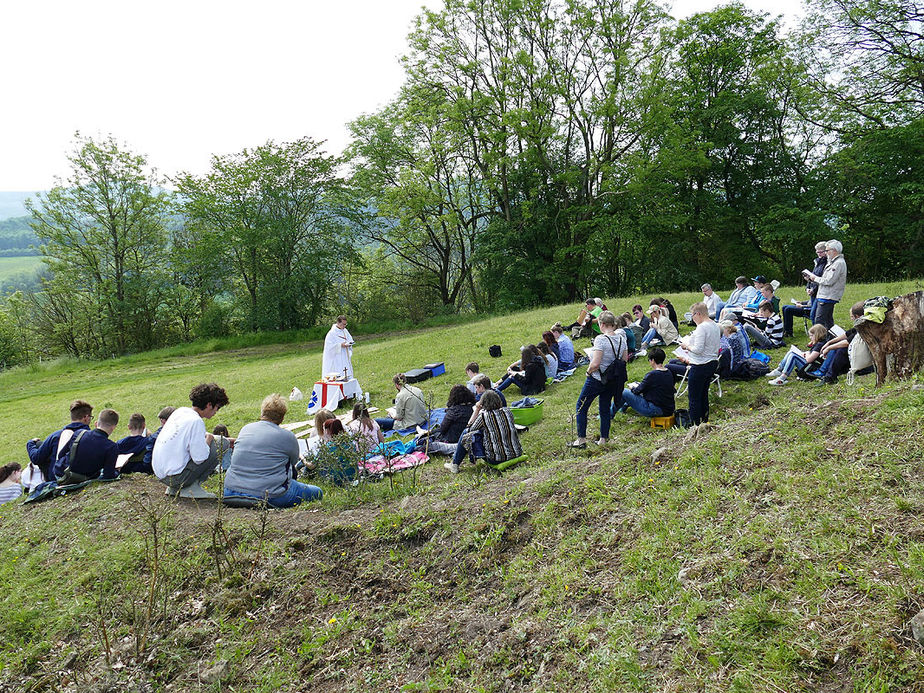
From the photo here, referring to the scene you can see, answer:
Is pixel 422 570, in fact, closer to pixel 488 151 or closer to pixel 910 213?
pixel 488 151

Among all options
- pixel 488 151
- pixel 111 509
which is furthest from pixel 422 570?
pixel 488 151

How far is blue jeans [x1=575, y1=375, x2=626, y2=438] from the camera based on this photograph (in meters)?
6.80

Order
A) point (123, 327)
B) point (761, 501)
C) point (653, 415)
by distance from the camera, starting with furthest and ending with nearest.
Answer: point (123, 327), point (653, 415), point (761, 501)

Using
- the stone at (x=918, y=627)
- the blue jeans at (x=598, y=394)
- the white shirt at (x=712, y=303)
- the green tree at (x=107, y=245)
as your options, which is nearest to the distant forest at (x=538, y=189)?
the green tree at (x=107, y=245)

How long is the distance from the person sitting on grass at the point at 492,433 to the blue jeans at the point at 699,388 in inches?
95.3

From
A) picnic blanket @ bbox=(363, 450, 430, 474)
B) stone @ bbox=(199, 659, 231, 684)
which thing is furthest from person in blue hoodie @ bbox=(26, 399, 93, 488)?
stone @ bbox=(199, 659, 231, 684)

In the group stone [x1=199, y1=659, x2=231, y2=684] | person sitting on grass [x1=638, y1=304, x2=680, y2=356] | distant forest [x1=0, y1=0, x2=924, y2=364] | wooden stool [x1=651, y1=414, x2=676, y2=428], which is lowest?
stone [x1=199, y1=659, x2=231, y2=684]

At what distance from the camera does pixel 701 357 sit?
675 centimetres

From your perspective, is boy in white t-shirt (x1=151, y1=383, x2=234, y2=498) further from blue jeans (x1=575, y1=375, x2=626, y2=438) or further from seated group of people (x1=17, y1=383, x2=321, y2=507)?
blue jeans (x1=575, y1=375, x2=626, y2=438)

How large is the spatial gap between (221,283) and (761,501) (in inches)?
1486

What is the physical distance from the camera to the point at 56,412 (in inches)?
685

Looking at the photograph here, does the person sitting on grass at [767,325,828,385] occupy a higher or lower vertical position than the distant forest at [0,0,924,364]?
lower

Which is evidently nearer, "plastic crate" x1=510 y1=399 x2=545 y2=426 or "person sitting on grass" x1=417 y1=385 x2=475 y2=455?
"person sitting on grass" x1=417 y1=385 x2=475 y2=455

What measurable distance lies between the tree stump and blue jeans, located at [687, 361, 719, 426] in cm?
165
